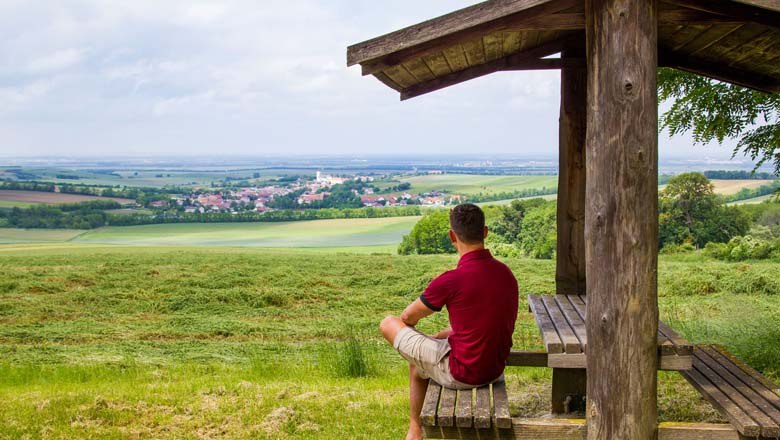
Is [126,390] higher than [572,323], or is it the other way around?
[572,323]

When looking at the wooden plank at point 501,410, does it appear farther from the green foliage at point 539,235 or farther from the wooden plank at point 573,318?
the green foliage at point 539,235

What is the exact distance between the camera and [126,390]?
580cm

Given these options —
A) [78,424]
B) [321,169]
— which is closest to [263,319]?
[78,424]

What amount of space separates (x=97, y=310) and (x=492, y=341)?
36.6ft

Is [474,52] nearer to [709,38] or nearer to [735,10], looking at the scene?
[709,38]

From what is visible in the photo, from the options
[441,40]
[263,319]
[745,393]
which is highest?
[441,40]

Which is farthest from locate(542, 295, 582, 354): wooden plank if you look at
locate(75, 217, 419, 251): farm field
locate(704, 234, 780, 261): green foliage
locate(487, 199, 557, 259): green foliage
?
locate(75, 217, 419, 251): farm field

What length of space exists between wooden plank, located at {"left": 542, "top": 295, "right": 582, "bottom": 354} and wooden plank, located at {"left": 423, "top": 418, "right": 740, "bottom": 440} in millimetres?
319

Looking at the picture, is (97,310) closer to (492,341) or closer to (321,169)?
(492,341)

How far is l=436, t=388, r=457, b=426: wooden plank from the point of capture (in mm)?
3047

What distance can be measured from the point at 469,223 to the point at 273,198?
3516 cm

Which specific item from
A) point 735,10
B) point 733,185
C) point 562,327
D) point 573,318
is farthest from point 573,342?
point 733,185

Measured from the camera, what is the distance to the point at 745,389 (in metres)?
3.46

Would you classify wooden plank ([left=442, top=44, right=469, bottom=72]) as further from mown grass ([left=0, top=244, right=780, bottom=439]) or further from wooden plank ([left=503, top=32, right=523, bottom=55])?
mown grass ([left=0, top=244, right=780, bottom=439])
